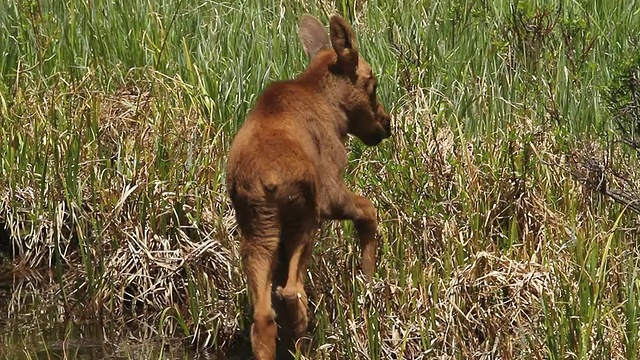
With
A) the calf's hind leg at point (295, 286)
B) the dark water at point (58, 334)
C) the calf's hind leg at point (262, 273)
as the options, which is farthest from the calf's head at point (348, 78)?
the dark water at point (58, 334)

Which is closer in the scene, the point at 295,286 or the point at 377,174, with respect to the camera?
the point at 295,286

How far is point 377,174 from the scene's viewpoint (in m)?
6.82

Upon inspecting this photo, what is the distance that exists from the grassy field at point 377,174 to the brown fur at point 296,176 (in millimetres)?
258

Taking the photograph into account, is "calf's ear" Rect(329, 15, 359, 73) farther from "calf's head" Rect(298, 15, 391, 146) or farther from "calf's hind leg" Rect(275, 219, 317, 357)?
"calf's hind leg" Rect(275, 219, 317, 357)

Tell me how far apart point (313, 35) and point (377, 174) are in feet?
2.51

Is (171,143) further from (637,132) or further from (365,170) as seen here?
(637,132)

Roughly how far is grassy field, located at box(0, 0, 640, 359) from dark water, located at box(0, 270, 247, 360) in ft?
0.18

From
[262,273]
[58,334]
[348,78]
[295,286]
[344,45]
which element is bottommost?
[58,334]

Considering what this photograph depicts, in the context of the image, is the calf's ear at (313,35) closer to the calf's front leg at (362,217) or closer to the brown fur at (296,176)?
the brown fur at (296,176)

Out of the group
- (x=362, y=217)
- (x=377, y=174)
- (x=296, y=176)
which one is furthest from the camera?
(x=377, y=174)

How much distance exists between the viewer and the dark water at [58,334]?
6.76m

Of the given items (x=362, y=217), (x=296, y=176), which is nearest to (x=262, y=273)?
(x=296, y=176)

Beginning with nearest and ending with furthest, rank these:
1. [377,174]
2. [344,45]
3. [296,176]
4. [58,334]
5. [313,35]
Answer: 1. [296,176]
2. [344,45]
3. [313,35]
4. [377,174]
5. [58,334]

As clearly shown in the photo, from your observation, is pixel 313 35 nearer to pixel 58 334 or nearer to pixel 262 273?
pixel 262 273
